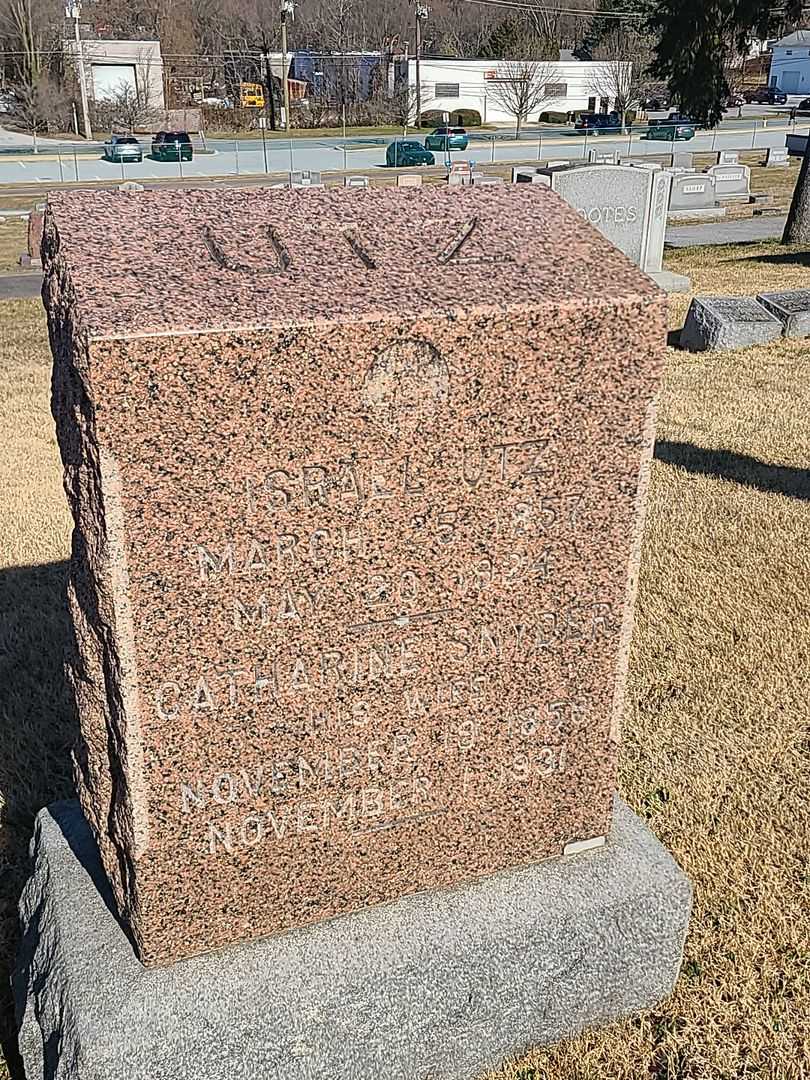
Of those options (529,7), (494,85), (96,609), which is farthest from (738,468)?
(529,7)

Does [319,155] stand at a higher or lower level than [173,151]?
lower

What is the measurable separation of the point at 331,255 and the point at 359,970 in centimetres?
165

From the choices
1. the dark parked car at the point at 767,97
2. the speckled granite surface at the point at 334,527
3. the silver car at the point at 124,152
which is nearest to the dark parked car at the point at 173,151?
the silver car at the point at 124,152

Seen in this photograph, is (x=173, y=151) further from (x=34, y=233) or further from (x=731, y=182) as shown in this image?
(x=34, y=233)

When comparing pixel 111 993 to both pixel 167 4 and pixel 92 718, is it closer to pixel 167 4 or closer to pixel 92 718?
pixel 92 718

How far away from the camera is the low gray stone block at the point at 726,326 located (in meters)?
9.44

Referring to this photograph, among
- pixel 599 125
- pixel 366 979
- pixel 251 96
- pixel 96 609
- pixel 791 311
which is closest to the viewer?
pixel 96 609

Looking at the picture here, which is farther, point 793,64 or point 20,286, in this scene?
point 793,64

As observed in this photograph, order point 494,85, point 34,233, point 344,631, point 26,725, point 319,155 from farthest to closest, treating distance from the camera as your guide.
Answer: point 494,85, point 319,155, point 34,233, point 26,725, point 344,631

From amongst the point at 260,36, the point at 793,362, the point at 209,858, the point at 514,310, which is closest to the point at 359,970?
the point at 209,858

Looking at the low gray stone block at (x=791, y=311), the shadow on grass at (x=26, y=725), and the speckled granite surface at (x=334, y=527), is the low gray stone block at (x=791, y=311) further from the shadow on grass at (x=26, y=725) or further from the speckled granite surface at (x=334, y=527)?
the speckled granite surface at (x=334, y=527)

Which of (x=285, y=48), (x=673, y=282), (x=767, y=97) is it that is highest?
(x=285, y=48)

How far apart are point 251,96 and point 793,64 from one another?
1683 inches

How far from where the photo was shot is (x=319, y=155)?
1641 inches
